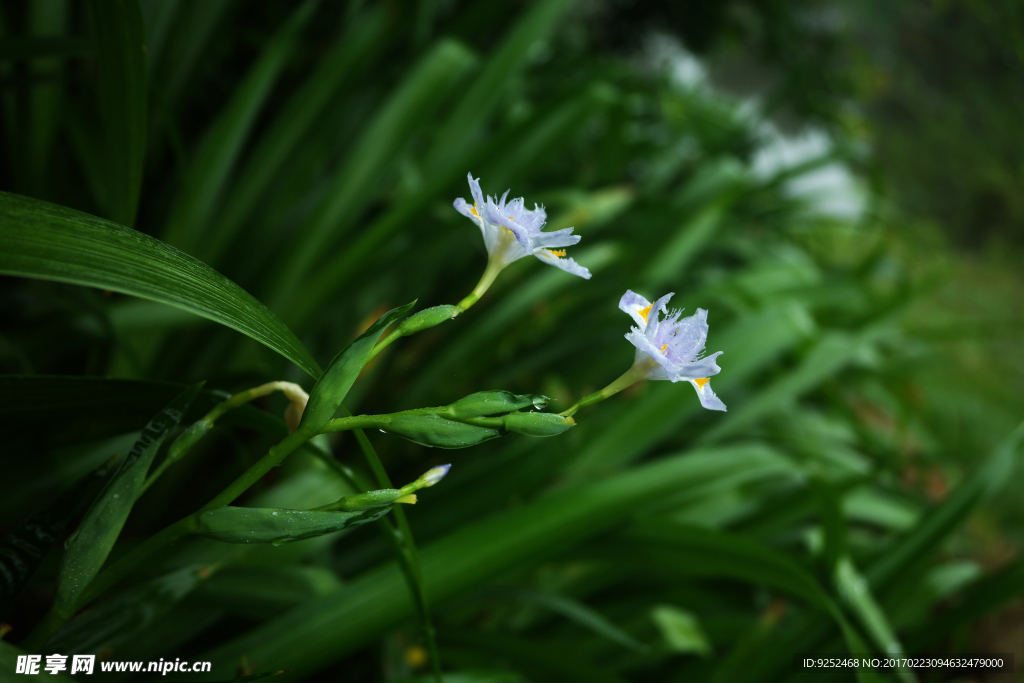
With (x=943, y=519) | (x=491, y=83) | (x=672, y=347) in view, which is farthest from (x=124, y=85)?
(x=943, y=519)

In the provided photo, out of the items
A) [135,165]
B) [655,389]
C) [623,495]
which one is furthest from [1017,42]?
[135,165]

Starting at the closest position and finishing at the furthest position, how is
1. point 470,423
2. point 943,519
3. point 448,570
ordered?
1. point 470,423
2. point 448,570
3. point 943,519

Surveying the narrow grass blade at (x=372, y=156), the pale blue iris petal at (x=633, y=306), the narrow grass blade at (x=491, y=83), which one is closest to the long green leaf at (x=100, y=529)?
the pale blue iris petal at (x=633, y=306)

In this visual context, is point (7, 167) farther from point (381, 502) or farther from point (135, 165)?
point (381, 502)

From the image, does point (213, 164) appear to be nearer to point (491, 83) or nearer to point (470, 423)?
point (491, 83)

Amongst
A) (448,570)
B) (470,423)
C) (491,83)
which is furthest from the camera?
(491,83)

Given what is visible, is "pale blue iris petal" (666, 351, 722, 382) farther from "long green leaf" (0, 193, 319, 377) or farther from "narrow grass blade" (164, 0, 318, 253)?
"narrow grass blade" (164, 0, 318, 253)

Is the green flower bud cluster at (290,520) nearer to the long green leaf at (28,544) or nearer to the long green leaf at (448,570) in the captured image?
the long green leaf at (28,544)
